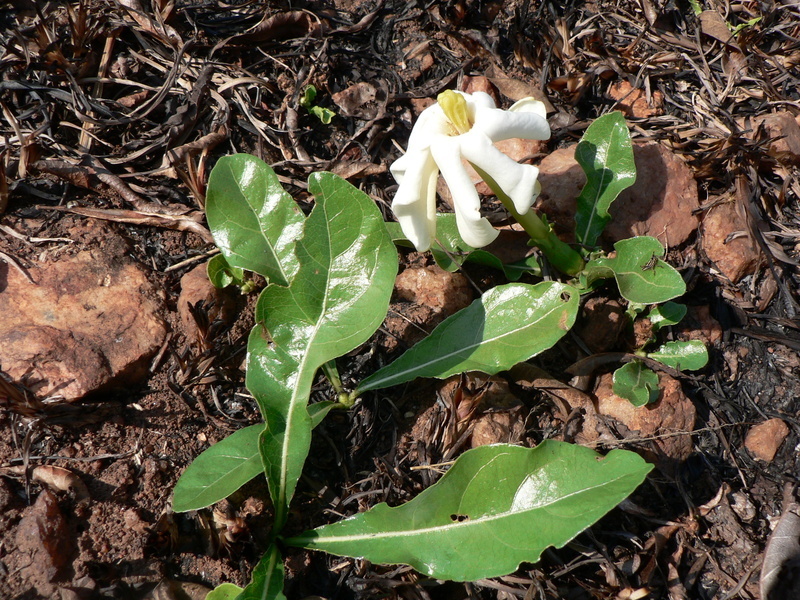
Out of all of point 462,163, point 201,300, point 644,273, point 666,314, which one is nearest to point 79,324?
point 201,300

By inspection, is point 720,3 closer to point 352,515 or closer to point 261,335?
point 261,335

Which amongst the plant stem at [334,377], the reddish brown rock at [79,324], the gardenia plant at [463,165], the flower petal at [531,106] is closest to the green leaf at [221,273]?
the reddish brown rock at [79,324]

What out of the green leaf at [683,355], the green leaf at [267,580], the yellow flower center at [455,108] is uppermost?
the yellow flower center at [455,108]

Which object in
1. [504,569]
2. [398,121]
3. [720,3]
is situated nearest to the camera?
[504,569]

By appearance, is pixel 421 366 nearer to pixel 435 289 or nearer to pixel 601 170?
pixel 435 289

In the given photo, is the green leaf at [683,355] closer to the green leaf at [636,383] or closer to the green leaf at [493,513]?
the green leaf at [636,383]

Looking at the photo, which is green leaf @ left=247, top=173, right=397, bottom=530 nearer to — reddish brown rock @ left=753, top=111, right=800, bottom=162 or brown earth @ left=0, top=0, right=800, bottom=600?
brown earth @ left=0, top=0, right=800, bottom=600

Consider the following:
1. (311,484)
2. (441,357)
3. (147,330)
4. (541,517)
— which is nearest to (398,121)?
(441,357)
